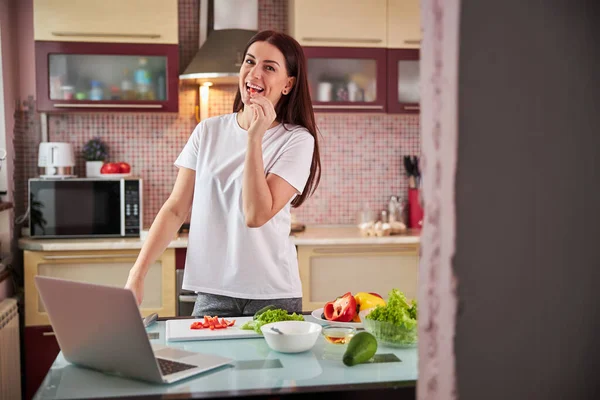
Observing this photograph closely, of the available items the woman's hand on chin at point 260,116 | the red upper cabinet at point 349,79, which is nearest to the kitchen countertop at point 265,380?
the woman's hand on chin at point 260,116

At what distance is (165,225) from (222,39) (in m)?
2.06

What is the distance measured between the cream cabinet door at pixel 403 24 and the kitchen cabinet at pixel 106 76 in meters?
1.19

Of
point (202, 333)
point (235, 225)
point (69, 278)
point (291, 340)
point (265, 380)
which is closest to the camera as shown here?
point (265, 380)

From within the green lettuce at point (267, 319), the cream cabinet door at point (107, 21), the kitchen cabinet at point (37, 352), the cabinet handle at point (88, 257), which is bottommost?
the kitchen cabinet at point (37, 352)

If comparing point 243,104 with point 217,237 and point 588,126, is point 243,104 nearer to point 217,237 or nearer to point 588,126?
point 217,237

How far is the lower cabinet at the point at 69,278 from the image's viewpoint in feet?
11.6

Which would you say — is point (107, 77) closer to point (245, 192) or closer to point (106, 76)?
point (106, 76)

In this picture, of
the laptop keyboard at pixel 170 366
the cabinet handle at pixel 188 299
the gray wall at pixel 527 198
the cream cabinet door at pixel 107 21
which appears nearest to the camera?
the gray wall at pixel 527 198

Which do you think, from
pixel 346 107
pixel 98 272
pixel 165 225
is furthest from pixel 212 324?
pixel 346 107

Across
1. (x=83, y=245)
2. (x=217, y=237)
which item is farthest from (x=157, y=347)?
(x=83, y=245)

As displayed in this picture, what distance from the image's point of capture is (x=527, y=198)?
2.79ft

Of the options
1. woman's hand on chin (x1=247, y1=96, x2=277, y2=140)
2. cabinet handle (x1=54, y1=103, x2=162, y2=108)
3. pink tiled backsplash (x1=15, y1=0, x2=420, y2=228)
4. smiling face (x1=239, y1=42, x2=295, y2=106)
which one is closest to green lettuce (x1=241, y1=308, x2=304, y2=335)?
woman's hand on chin (x1=247, y1=96, x2=277, y2=140)

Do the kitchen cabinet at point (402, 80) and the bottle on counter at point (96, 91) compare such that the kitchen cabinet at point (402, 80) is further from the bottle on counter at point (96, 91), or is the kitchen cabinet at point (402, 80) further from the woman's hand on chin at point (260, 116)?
the woman's hand on chin at point (260, 116)

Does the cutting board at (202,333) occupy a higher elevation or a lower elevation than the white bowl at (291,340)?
lower
